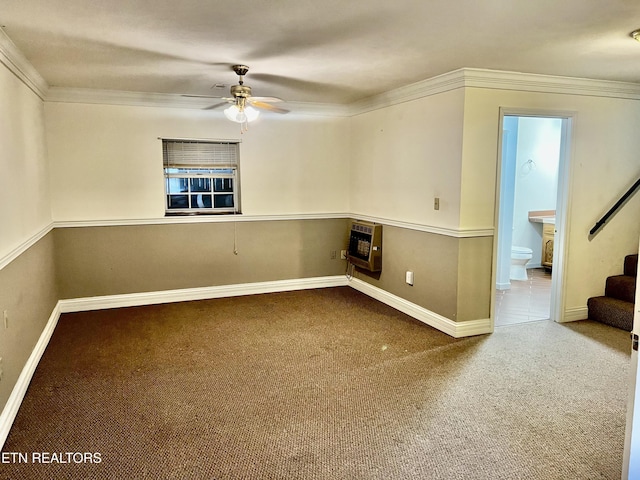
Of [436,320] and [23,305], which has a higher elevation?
[23,305]

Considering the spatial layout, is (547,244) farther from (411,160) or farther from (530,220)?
(411,160)

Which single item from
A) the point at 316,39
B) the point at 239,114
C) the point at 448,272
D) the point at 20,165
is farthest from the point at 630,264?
the point at 20,165

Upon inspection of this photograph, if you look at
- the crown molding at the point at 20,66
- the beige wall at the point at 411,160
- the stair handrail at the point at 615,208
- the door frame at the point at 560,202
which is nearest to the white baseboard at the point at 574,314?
the door frame at the point at 560,202

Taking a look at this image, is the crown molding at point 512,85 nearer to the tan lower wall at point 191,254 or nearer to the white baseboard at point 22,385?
the tan lower wall at point 191,254

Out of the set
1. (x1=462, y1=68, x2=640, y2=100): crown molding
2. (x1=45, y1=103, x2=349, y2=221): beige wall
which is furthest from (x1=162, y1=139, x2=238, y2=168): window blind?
(x1=462, y1=68, x2=640, y2=100): crown molding

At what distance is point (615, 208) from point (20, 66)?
210 inches

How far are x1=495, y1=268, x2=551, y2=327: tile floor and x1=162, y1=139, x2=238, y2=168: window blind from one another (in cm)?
342

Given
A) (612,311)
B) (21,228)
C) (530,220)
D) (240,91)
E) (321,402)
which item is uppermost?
(240,91)

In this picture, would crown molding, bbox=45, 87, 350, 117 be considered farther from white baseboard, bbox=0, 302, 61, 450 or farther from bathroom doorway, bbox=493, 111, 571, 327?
bathroom doorway, bbox=493, 111, 571, 327

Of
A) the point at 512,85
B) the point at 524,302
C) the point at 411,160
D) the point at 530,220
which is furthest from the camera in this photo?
the point at 530,220

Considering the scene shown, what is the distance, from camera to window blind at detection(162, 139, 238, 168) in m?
5.12

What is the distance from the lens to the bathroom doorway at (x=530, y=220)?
14.6 feet

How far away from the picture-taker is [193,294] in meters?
5.29

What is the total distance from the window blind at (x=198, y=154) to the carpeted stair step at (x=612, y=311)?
13.5 feet
